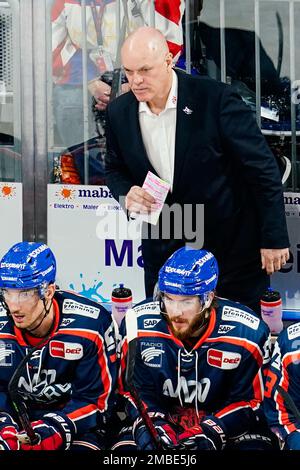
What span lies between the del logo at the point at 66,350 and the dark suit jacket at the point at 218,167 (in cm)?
99

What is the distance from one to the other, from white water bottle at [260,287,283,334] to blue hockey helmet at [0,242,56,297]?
1556mm

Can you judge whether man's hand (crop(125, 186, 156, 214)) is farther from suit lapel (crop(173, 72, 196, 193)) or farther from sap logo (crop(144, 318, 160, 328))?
sap logo (crop(144, 318, 160, 328))

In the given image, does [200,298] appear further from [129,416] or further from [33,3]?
[33,3]

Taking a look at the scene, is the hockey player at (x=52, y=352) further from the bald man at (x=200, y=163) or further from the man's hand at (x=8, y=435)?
the bald man at (x=200, y=163)

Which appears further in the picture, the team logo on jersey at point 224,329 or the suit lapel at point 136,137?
the suit lapel at point 136,137

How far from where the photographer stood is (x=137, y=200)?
6.12 m

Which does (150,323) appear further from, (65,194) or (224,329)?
(65,194)

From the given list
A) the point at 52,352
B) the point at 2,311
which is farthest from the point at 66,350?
the point at 2,311

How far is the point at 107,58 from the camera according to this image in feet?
23.8

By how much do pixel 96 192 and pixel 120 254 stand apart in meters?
0.38

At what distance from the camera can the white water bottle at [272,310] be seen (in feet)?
22.4

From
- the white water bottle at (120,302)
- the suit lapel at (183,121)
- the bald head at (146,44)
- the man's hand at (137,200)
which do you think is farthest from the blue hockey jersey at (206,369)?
Answer: the white water bottle at (120,302)

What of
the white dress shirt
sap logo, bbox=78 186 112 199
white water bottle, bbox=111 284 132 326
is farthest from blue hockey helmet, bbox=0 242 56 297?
sap logo, bbox=78 186 112 199
